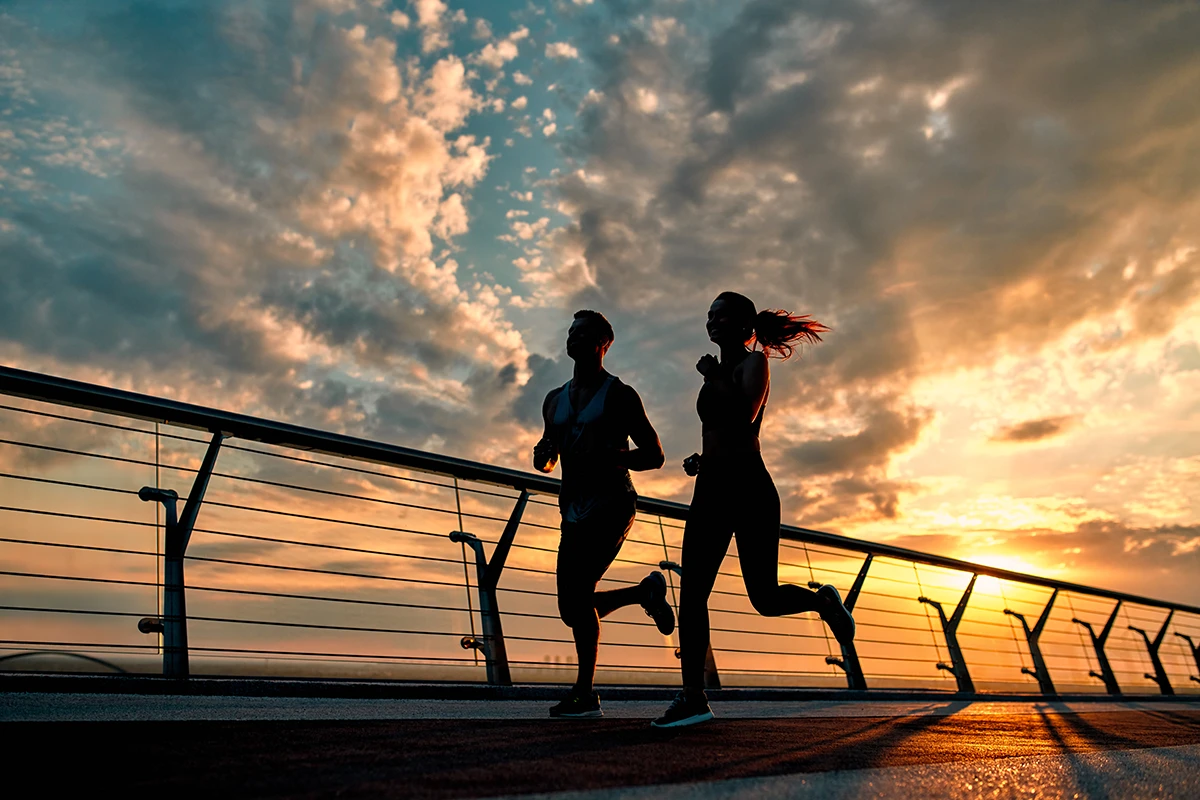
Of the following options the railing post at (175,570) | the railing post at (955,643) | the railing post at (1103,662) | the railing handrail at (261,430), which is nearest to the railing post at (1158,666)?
the railing post at (1103,662)

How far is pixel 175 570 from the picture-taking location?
3.82 metres

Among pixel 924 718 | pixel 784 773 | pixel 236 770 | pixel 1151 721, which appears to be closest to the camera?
pixel 236 770

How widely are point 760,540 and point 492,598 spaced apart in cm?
174

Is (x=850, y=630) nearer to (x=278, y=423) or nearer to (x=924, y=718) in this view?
(x=924, y=718)

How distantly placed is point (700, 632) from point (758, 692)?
2.32m

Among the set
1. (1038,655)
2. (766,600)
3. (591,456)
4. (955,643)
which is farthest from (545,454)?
(1038,655)

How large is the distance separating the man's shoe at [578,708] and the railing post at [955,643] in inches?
197

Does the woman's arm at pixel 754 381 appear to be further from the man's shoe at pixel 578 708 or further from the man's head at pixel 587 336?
the man's shoe at pixel 578 708

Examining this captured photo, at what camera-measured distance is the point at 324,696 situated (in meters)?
3.90

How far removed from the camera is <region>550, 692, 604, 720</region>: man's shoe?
3.63 meters

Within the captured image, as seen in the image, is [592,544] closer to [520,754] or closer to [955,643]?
[520,754]

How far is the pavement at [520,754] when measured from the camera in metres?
1.77

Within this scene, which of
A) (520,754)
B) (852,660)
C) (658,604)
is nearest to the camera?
(520,754)

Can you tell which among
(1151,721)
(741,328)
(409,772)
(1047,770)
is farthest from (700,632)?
(1151,721)
